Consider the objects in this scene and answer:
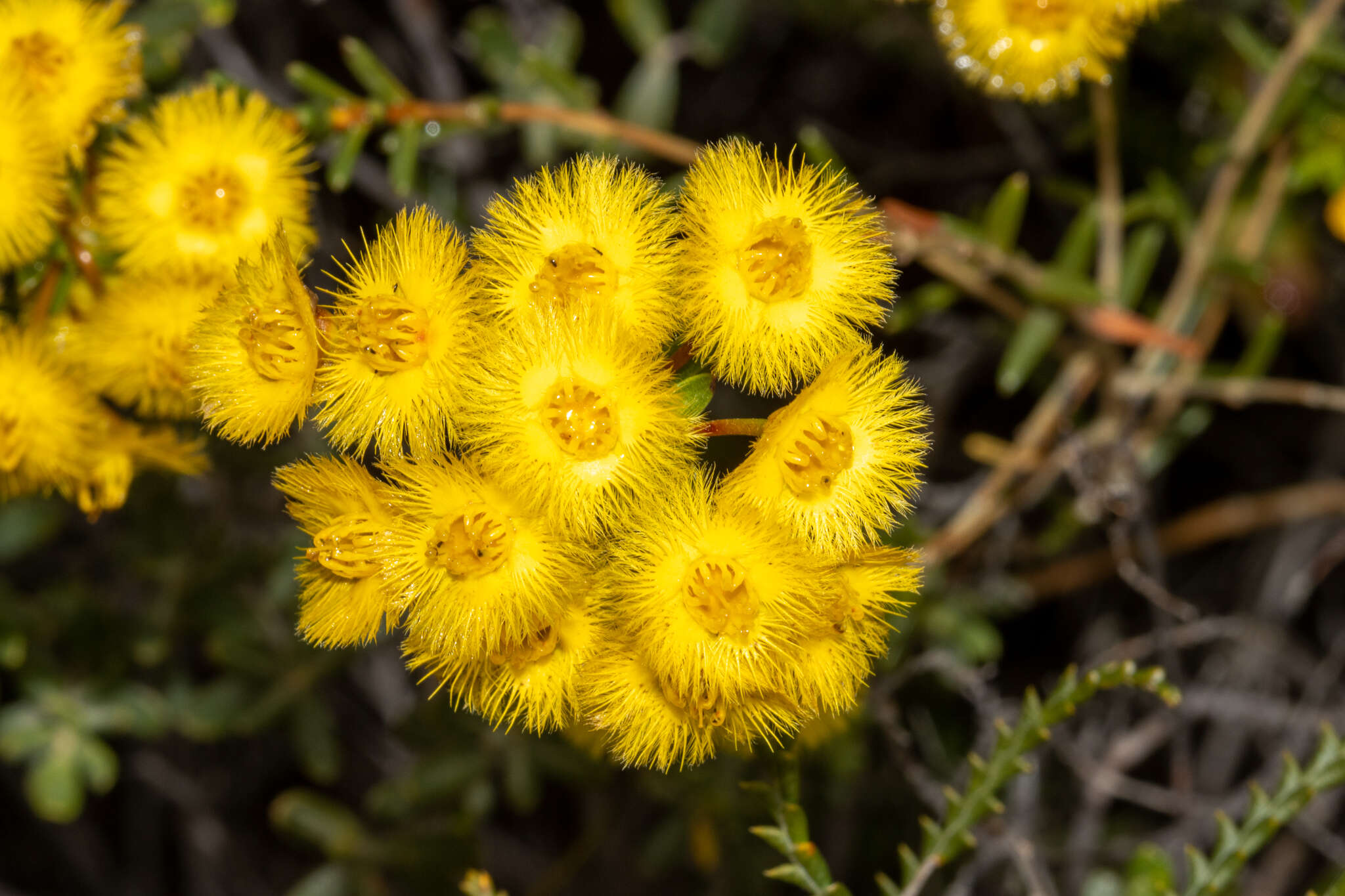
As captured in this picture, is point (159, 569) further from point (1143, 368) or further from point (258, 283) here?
point (1143, 368)

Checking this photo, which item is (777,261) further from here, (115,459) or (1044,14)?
(115,459)

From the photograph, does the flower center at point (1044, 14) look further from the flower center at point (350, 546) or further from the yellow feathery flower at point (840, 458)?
the flower center at point (350, 546)

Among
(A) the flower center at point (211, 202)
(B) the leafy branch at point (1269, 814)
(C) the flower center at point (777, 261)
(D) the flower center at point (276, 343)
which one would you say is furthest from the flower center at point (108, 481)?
(B) the leafy branch at point (1269, 814)

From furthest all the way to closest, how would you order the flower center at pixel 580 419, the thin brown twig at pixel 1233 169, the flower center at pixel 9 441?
the thin brown twig at pixel 1233 169 < the flower center at pixel 9 441 < the flower center at pixel 580 419

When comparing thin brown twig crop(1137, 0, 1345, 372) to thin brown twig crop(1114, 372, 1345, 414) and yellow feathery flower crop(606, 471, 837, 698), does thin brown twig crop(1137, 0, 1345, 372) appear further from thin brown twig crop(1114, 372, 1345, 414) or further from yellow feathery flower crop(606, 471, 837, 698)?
yellow feathery flower crop(606, 471, 837, 698)

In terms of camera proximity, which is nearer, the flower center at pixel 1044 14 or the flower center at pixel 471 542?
the flower center at pixel 471 542

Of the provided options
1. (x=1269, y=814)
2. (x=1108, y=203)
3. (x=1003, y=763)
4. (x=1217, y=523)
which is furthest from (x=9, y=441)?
(x=1217, y=523)
